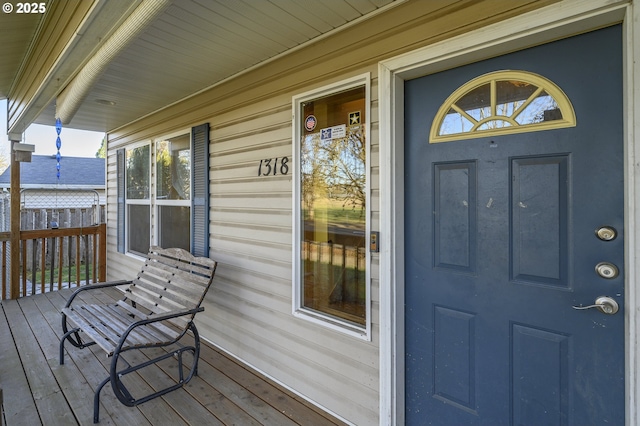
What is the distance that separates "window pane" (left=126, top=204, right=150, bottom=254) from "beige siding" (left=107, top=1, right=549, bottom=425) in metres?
1.42

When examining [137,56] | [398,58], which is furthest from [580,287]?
[137,56]

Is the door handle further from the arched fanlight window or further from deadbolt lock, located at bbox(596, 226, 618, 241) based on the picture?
the arched fanlight window

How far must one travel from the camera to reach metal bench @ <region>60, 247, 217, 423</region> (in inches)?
84.7

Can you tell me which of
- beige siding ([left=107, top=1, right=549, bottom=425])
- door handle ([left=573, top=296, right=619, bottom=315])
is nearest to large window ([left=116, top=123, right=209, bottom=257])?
beige siding ([left=107, top=1, right=549, bottom=425])

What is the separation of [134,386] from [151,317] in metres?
0.54

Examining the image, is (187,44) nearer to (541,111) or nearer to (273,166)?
(273,166)

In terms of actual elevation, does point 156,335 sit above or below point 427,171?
below

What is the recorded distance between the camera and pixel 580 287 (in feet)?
4.50

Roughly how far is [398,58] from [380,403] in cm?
186

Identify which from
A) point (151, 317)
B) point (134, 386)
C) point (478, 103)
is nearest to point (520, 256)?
point (478, 103)

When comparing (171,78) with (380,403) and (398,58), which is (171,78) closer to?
(398,58)

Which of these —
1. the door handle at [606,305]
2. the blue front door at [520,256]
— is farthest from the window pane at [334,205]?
the door handle at [606,305]

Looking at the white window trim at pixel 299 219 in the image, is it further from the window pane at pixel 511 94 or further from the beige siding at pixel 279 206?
the window pane at pixel 511 94

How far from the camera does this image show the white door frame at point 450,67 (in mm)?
1200
